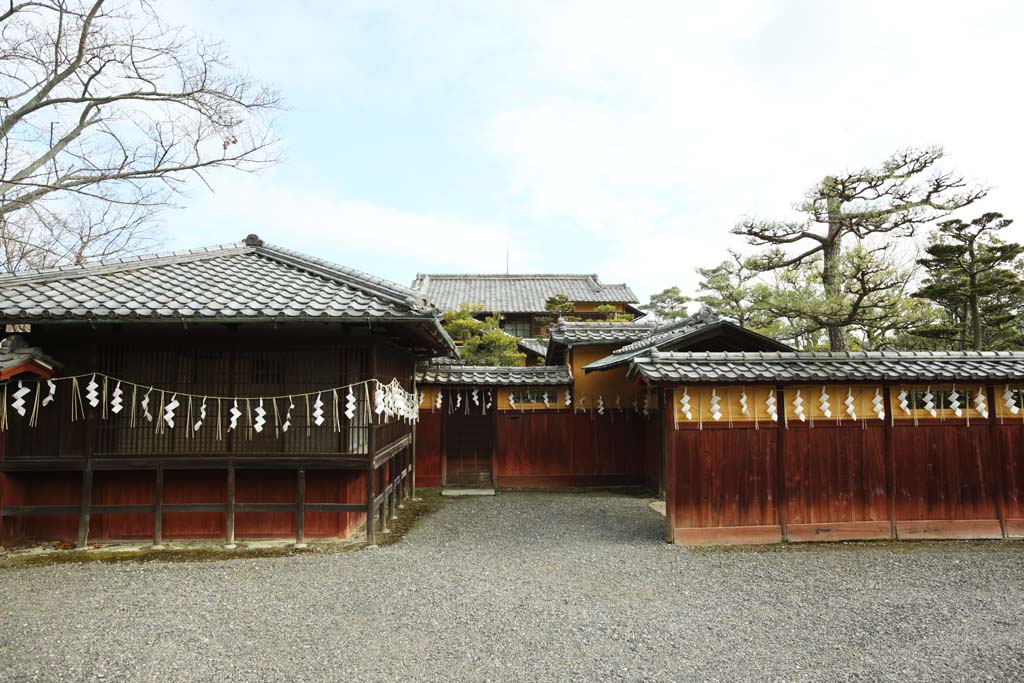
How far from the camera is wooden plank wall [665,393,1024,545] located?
9.03 m

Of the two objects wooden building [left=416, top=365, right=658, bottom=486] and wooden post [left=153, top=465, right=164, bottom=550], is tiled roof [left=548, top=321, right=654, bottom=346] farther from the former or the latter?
wooden post [left=153, top=465, right=164, bottom=550]

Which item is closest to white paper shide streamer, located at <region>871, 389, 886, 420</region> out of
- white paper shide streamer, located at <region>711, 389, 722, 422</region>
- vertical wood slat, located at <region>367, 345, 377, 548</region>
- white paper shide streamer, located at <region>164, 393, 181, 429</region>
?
white paper shide streamer, located at <region>711, 389, 722, 422</region>

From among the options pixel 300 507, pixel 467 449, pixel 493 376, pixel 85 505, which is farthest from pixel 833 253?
pixel 85 505

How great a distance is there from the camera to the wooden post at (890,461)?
9.17m

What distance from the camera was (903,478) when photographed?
30.4 ft

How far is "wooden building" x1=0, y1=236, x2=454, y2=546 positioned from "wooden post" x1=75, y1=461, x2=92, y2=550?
19 millimetres

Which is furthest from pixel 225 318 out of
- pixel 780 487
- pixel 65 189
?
pixel 780 487

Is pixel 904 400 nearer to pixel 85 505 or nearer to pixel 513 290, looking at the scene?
pixel 85 505

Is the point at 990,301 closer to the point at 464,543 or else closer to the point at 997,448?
the point at 997,448

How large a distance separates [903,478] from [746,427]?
2546mm

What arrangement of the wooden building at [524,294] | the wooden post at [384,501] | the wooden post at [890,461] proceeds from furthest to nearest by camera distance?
1. the wooden building at [524,294]
2. the wooden post at [384,501]
3. the wooden post at [890,461]

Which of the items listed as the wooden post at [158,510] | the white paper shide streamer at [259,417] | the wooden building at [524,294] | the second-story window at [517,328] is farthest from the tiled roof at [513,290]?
the wooden post at [158,510]

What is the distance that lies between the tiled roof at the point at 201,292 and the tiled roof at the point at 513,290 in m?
20.4

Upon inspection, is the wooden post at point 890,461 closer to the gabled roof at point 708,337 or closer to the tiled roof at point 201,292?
the gabled roof at point 708,337
